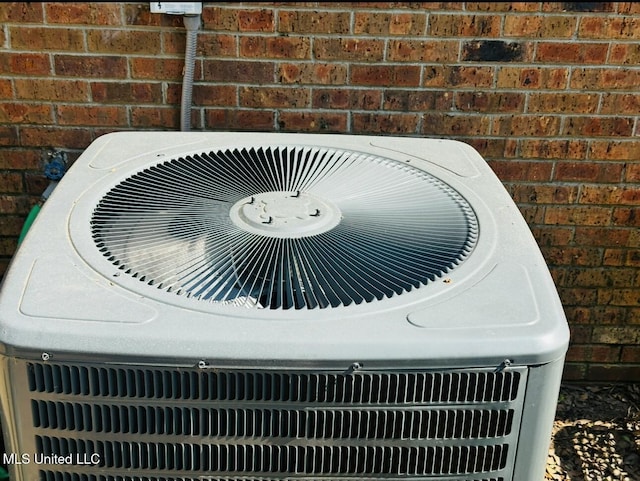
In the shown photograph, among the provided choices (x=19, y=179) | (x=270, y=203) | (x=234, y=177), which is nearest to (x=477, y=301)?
(x=270, y=203)

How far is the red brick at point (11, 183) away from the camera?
97.0 inches

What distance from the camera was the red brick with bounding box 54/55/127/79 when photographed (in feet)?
7.51

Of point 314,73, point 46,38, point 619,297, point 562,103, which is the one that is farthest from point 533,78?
point 46,38

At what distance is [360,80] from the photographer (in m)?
2.34

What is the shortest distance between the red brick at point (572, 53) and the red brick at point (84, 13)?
131 cm

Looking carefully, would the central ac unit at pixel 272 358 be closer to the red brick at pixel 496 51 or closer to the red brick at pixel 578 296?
the red brick at pixel 496 51

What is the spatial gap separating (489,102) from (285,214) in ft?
3.76

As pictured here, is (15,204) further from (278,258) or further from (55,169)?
(278,258)

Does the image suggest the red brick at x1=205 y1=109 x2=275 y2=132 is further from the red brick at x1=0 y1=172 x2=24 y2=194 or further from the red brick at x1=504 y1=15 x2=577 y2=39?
the red brick at x1=504 y1=15 x2=577 y2=39

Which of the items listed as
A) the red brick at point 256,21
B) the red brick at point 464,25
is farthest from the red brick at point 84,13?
the red brick at point 464,25

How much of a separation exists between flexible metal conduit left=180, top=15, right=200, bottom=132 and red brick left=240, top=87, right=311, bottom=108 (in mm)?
178

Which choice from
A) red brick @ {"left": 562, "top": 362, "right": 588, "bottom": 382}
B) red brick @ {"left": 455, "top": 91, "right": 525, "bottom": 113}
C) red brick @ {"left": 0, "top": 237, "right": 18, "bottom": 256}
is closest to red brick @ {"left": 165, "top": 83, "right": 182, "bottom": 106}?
red brick @ {"left": 0, "top": 237, "right": 18, "bottom": 256}

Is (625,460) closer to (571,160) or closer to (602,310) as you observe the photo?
(602,310)

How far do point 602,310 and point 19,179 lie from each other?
2.11m
